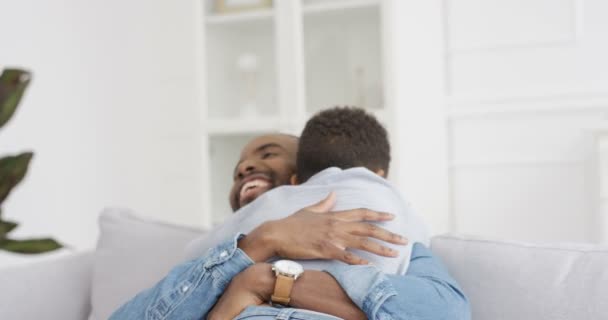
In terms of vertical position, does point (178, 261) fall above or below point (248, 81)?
below

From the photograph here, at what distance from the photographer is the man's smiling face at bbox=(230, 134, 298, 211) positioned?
1557 mm

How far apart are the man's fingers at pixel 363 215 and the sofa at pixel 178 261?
0.70 ft

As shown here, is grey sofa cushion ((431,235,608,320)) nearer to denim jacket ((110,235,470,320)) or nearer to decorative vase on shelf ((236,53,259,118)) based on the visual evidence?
denim jacket ((110,235,470,320))

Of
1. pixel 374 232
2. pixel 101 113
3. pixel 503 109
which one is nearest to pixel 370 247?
pixel 374 232

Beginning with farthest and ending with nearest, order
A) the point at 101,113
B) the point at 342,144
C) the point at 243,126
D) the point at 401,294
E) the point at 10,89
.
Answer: the point at 101,113
the point at 243,126
the point at 342,144
the point at 401,294
the point at 10,89

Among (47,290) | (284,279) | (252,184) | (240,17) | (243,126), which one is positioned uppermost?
(240,17)

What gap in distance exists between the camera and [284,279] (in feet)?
3.62

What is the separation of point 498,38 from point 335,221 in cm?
206

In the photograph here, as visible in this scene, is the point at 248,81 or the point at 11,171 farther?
the point at 248,81

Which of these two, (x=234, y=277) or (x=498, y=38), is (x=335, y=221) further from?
(x=498, y=38)

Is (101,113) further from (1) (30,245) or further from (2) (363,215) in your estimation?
(1) (30,245)

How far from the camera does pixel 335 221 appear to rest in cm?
116

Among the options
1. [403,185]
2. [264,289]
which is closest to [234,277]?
[264,289]

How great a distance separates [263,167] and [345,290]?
21.7 inches
